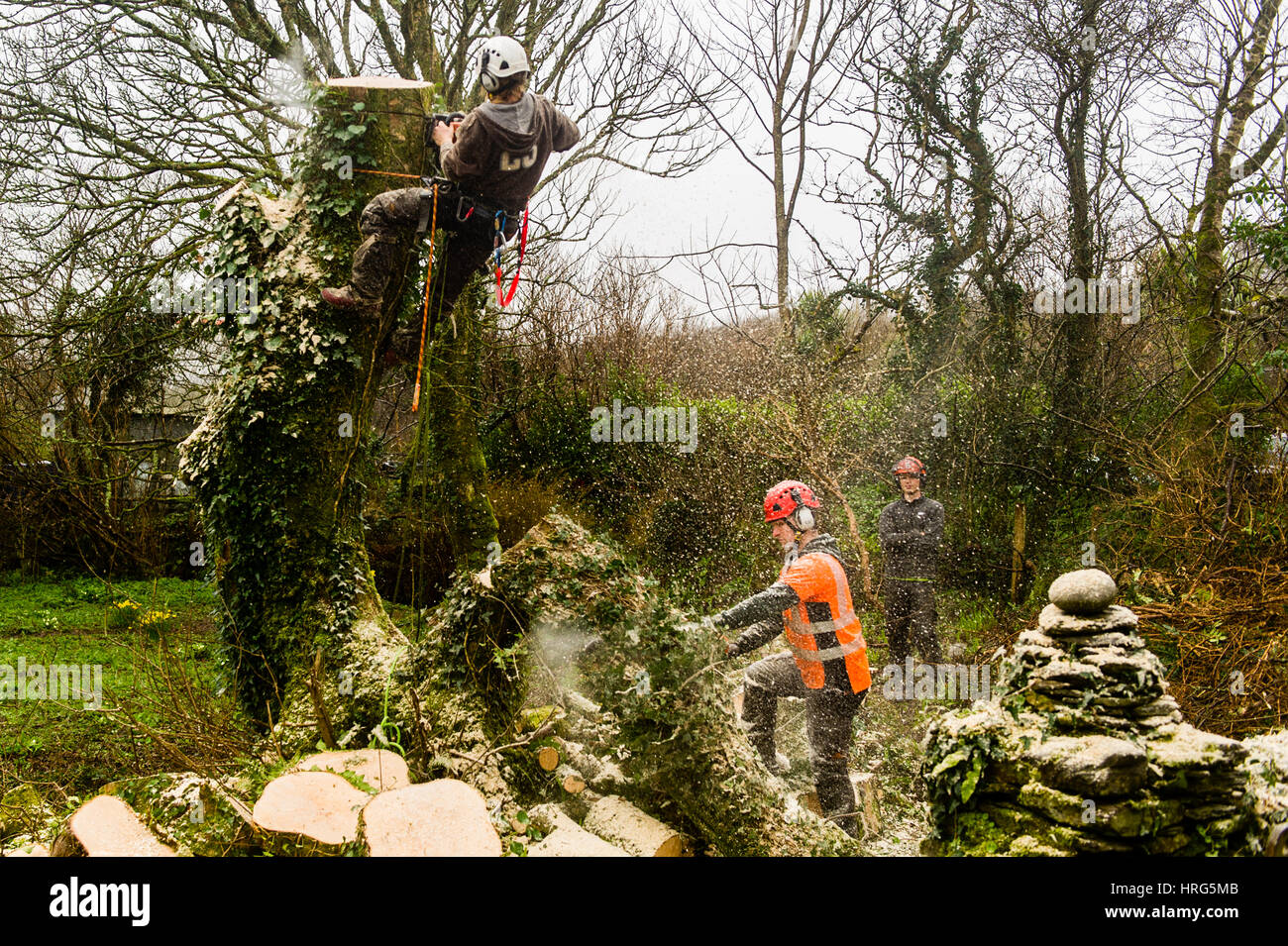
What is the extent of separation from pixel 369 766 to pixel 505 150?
3.33 metres

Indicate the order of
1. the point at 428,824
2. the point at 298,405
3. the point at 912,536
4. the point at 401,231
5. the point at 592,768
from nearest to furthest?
the point at 428,824 < the point at 592,768 < the point at 401,231 < the point at 298,405 < the point at 912,536

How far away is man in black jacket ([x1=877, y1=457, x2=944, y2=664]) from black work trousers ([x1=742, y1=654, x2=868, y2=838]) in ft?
7.76

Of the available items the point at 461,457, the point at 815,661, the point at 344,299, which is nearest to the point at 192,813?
the point at 344,299

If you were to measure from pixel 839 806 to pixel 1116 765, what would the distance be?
209cm

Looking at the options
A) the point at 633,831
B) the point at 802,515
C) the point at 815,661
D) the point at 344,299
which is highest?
the point at 344,299

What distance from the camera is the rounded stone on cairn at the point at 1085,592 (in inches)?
126

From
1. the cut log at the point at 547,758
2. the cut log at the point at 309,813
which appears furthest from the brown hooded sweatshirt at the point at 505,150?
the cut log at the point at 309,813

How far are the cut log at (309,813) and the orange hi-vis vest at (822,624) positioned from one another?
8.16 feet

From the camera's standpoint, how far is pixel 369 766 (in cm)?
370

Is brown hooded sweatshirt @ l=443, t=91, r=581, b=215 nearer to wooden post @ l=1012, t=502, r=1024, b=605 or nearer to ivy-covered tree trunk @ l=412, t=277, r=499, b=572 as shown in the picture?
ivy-covered tree trunk @ l=412, t=277, r=499, b=572

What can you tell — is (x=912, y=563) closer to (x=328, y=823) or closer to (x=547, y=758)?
(x=547, y=758)

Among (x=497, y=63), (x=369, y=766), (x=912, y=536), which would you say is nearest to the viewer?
(x=369, y=766)
